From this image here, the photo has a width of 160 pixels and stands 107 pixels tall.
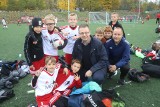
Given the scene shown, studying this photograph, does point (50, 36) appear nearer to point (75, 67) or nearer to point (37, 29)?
point (37, 29)

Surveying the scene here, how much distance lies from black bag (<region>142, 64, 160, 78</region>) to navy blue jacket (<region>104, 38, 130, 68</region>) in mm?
1130

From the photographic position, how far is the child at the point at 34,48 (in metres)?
5.10

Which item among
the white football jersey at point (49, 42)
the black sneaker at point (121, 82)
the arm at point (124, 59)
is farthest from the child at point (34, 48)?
the black sneaker at point (121, 82)

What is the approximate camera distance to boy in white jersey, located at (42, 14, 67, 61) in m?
5.13

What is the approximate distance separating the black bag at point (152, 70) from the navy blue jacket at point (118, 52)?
1.13 metres

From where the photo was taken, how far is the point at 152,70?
6340 mm

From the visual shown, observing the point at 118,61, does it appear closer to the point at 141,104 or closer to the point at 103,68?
the point at 103,68

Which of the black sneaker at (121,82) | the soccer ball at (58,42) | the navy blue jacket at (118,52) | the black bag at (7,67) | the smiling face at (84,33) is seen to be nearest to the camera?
the smiling face at (84,33)

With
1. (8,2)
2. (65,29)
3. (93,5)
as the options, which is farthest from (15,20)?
(65,29)

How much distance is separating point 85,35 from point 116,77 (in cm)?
222

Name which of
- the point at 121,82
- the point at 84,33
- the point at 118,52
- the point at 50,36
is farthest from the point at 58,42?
the point at 121,82

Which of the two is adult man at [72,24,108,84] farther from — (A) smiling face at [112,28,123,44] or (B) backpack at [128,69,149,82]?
(B) backpack at [128,69,149,82]

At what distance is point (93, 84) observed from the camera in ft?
14.6

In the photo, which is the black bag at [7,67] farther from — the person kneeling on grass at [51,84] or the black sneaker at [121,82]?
the black sneaker at [121,82]
